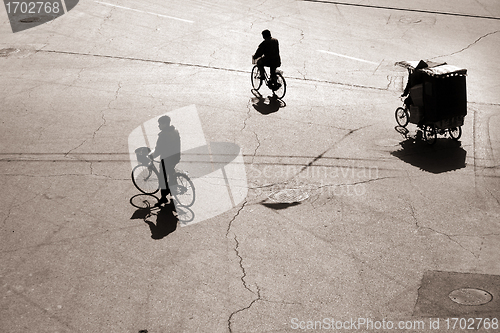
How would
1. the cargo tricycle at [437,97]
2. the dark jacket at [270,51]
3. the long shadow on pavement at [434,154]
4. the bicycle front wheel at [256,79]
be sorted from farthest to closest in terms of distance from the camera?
the bicycle front wheel at [256,79]
the dark jacket at [270,51]
the cargo tricycle at [437,97]
the long shadow on pavement at [434,154]

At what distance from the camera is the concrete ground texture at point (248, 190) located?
6328mm

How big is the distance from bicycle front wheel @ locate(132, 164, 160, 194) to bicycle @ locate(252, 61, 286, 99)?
503cm

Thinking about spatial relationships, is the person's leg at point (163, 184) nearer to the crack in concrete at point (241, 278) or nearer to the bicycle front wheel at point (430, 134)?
the crack in concrete at point (241, 278)

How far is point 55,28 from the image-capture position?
16969 millimetres

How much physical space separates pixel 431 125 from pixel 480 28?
9041mm

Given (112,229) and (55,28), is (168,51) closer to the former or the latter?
(55,28)

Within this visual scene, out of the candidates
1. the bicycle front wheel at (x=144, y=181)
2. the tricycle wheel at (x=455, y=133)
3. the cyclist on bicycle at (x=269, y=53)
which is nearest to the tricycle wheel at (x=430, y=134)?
the tricycle wheel at (x=455, y=133)

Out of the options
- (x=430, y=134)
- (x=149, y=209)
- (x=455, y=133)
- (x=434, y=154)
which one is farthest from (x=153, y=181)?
(x=455, y=133)

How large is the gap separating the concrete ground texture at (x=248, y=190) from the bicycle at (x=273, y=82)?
0.24 meters

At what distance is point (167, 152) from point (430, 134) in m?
6.03

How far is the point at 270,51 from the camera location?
11.9m

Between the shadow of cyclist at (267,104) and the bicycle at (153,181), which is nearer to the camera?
the bicycle at (153,181)

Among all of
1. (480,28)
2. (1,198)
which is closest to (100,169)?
(1,198)

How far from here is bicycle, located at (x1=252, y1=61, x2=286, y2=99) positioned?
477 inches
